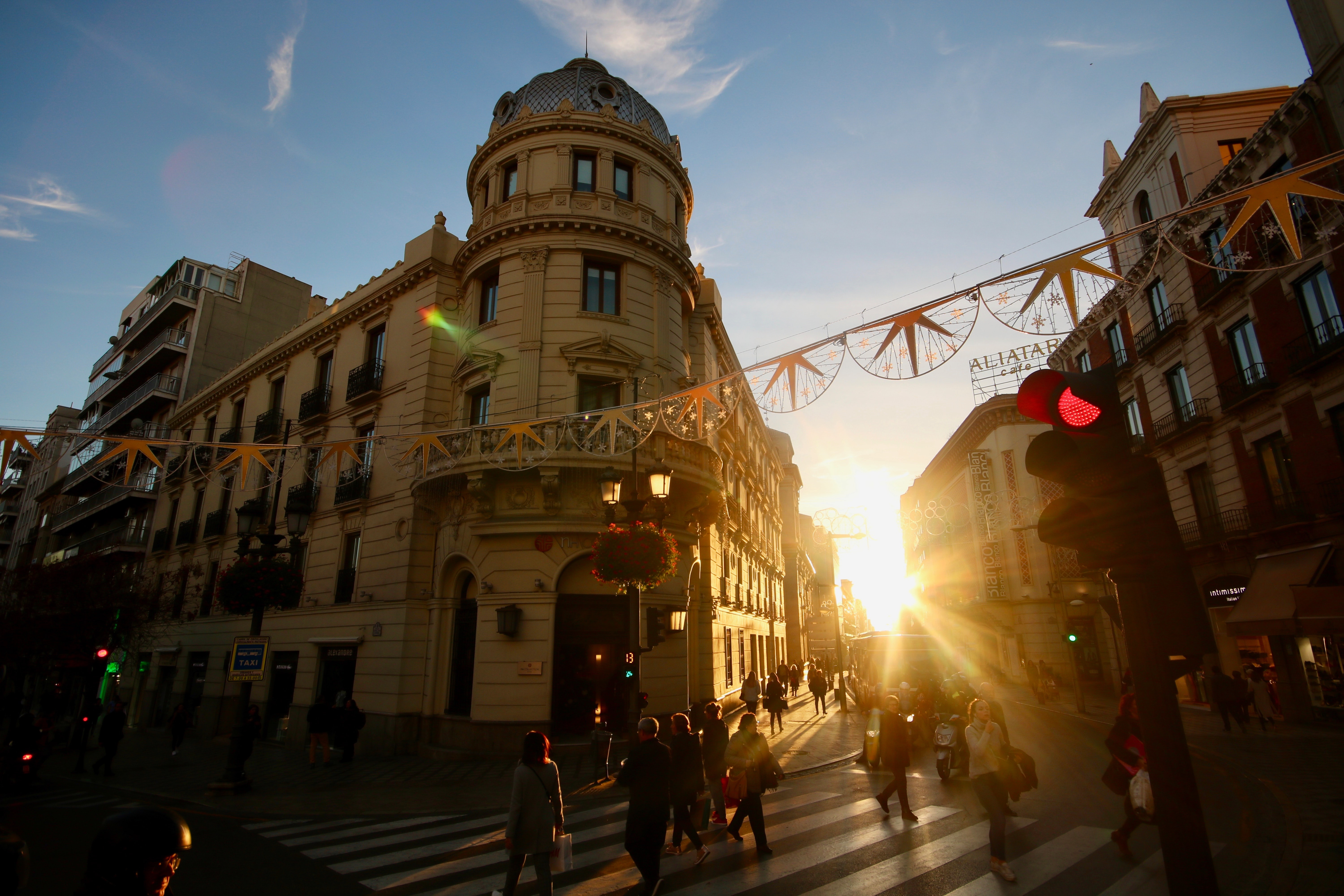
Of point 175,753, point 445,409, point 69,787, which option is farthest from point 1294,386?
point 175,753

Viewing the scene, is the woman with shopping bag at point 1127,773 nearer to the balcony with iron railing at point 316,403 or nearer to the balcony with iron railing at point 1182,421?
the balcony with iron railing at point 1182,421

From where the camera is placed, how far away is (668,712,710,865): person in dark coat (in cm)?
805

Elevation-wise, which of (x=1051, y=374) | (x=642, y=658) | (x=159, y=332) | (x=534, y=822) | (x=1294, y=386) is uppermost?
(x=159, y=332)

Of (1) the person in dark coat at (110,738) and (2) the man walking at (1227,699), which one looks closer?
(1) the person in dark coat at (110,738)

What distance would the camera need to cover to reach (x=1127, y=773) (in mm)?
6812

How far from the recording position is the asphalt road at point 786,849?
697 centimetres

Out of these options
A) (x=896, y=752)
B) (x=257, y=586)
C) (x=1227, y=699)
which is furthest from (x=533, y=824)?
(x=1227, y=699)

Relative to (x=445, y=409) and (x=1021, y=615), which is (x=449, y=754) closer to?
(x=445, y=409)

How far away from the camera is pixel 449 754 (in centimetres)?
1669

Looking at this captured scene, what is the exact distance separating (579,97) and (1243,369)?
73.2ft

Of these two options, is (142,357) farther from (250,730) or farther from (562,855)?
(562,855)

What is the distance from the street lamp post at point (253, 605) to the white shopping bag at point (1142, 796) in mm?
14034

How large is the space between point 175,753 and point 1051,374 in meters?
26.0

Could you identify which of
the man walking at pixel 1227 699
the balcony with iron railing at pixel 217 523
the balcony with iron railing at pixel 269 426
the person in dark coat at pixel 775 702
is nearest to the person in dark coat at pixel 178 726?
the balcony with iron railing at pixel 217 523
